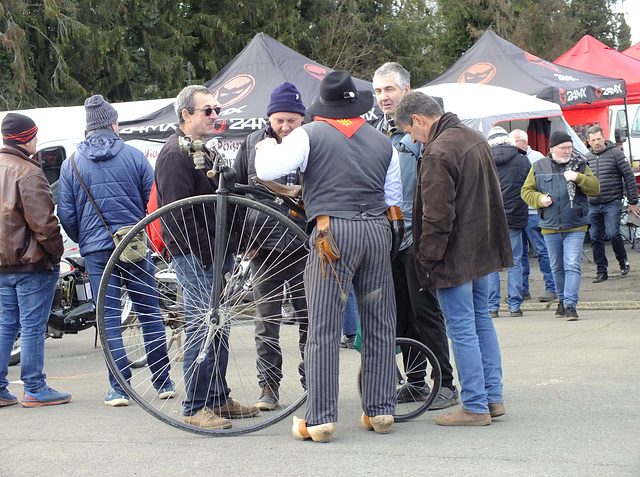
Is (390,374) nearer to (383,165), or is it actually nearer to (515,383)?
(383,165)

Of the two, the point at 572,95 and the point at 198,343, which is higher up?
the point at 572,95

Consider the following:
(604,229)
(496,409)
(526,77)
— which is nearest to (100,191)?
(496,409)

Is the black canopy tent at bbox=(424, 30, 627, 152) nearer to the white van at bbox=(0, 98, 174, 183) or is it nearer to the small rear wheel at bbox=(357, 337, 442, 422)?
the white van at bbox=(0, 98, 174, 183)

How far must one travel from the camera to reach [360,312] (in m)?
4.86

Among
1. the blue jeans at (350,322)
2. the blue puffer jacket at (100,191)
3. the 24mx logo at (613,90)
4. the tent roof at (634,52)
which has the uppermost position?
the tent roof at (634,52)

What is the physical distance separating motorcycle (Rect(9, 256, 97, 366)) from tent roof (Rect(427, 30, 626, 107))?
1037cm

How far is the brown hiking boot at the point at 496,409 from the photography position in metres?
5.13

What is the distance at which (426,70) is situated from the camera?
32844 millimetres

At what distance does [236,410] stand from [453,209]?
1850 mm

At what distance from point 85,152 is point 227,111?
729 cm

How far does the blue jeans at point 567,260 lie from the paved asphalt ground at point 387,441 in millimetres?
2197

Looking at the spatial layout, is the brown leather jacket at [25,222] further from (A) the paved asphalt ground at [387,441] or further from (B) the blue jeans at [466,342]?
(B) the blue jeans at [466,342]

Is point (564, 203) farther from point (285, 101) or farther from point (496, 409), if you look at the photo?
point (285, 101)

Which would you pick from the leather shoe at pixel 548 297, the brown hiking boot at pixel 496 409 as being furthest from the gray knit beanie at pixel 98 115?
the leather shoe at pixel 548 297
